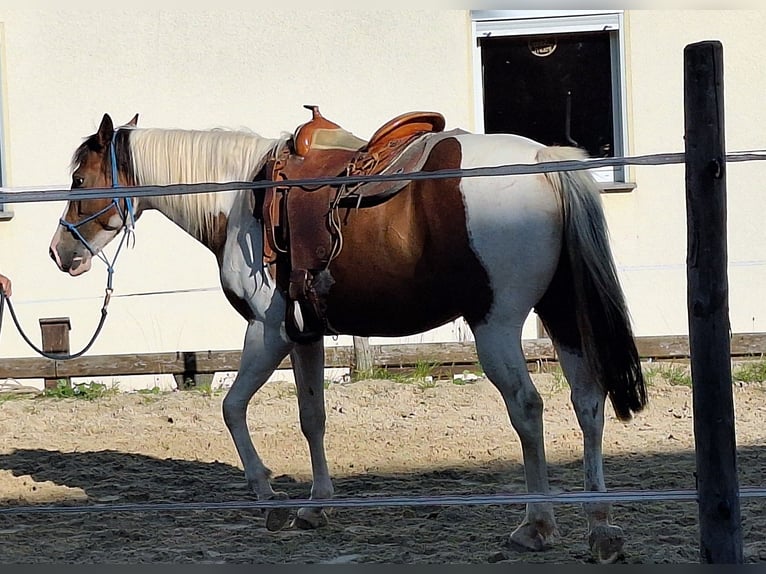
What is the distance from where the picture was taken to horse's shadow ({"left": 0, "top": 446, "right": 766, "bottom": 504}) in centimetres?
480

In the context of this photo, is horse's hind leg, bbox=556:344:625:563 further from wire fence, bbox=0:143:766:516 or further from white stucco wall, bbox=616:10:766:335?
white stucco wall, bbox=616:10:766:335

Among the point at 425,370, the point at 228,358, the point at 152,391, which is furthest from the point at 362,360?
the point at 152,391

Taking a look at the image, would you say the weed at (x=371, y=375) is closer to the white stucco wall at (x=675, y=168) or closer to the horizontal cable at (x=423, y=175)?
the white stucco wall at (x=675, y=168)

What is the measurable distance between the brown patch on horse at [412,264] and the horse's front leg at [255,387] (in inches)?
10.8

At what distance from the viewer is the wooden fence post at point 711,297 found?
289 cm

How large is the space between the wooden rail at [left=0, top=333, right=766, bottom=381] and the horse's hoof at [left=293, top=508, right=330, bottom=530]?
2874 millimetres

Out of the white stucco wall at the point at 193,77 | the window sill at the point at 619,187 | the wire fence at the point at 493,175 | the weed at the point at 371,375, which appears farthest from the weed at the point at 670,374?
the wire fence at the point at 493,175

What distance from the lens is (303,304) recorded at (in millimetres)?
4039

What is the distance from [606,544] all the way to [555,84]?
177 inches

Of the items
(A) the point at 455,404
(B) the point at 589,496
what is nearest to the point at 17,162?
(A) the point at 455,404

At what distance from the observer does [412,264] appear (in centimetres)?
381

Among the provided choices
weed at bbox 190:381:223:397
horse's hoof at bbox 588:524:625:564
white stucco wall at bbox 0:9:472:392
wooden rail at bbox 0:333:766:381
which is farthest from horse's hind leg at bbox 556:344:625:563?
white stucco wall at bbox 0:9:472:392

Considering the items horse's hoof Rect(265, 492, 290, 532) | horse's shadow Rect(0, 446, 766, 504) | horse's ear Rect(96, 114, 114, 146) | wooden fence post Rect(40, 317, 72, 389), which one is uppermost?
horse's ear Rect(96, 114, 114, 146)

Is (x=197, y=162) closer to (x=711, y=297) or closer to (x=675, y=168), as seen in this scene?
→ (x=711, y=297)
